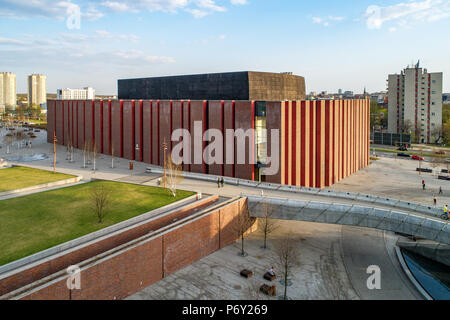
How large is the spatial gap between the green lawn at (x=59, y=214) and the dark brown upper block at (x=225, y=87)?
18.6 metres

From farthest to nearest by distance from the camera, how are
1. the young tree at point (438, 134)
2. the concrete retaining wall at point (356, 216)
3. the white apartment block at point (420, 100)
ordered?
the white apartment block at point (420, 100), the young tree at point (438, 134), the concrete retaining wall at point (356, 216)

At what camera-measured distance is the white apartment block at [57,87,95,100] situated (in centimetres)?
14412

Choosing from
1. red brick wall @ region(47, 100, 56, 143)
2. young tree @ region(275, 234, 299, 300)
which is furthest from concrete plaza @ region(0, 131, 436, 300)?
red brick wall @ region(47, 100, 56, 143)

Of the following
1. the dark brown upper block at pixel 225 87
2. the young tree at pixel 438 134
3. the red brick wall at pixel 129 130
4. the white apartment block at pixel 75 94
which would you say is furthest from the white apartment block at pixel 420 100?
the white apartment block at pixel 75 94

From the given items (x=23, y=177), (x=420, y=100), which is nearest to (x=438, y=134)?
(x=420, y=100)

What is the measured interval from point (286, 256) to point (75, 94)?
167385 millimetres

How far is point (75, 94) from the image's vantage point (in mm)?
164500

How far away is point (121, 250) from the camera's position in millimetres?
19125

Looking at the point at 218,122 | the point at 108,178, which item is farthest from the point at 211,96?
the point at 108,178

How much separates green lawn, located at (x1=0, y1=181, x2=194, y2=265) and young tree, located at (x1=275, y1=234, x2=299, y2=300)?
8926 millimetres

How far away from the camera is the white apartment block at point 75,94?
144 meters

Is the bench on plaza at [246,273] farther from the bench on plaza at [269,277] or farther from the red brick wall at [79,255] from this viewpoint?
the red brick wall at [79,255]

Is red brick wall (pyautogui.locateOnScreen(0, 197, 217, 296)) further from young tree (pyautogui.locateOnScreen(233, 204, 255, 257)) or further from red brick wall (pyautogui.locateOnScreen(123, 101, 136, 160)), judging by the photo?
red brick wall (pyautogui.locateOnScreen(123, 101, 136, 160))

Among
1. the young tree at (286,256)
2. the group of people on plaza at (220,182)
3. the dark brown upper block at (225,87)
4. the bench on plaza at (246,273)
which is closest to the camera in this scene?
the young tree at (286,256)
